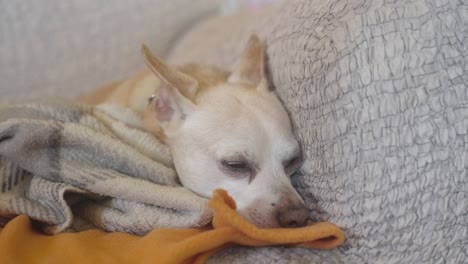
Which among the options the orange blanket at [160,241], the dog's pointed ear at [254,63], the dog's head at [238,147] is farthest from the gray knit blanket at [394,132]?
the dog's pointed ear at [254,63]

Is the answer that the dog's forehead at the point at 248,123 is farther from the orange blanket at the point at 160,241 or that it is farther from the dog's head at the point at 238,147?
the orange blanket at the point at 160,241

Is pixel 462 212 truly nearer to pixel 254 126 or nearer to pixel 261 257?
pixel 261 257

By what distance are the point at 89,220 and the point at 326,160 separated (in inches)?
20.9

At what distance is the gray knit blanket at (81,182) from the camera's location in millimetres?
1025

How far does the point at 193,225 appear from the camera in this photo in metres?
0.99

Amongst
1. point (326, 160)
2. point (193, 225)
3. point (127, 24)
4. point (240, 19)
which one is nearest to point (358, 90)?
point (326, 160)

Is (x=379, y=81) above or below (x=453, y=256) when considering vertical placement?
above

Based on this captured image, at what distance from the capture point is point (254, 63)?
4.32 ft

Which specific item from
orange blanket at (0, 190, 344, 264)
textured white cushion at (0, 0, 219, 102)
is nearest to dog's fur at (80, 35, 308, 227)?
orange blanket at (0, 190, 344, 264)

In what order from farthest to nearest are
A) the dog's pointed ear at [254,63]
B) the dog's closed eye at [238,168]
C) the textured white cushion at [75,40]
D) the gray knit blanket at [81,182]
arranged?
the textured white cushion at [75,40] → the dog's pointed ear at [254,63] → the dog's closed eye at [238,168] → the gray knit blanket at [81,182]

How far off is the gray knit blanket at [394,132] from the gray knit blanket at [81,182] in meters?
0.19

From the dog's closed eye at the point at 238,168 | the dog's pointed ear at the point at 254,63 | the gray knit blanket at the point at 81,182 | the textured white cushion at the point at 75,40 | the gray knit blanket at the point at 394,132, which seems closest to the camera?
the gray knit blanket at the point at 394,132

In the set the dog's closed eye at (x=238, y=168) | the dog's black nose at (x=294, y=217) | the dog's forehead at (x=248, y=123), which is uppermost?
the dog's forehead at (x=248, y=123)

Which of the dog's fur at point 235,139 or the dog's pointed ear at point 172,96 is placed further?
the dog's pointed ear at point 172,96
